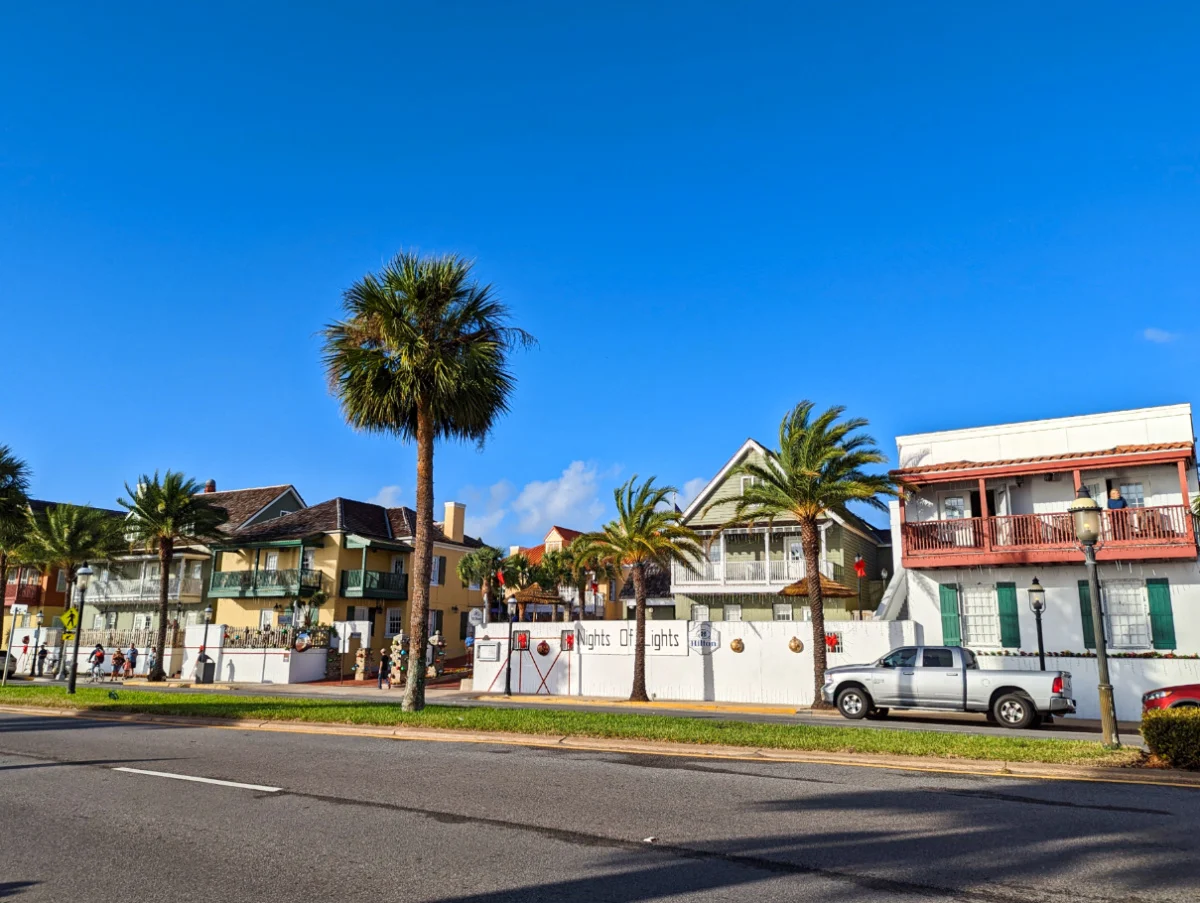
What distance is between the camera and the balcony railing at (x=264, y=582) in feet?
145

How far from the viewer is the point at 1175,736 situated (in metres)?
10.3

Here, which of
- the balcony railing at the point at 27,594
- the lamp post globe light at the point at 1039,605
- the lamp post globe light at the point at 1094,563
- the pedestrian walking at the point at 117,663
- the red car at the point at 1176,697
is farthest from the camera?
the balcony railing at the point at 27,594

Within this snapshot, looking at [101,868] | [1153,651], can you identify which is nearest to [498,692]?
[1153,651]

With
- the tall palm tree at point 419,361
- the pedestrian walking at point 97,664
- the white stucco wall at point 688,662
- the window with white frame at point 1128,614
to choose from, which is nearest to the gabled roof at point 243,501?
the pedestrian walking at point 97,664

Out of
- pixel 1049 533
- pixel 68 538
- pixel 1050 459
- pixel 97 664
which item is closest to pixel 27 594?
pixel 68 538

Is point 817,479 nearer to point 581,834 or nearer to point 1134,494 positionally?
point 1134,494

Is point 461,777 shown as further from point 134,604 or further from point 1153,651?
point 134,604

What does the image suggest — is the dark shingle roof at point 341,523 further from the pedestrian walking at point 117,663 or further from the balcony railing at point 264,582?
the pedestrian walking at point 117,663

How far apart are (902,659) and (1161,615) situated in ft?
31.3

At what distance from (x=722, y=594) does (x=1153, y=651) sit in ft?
56.2

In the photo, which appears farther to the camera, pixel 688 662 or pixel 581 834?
pixel 688 662

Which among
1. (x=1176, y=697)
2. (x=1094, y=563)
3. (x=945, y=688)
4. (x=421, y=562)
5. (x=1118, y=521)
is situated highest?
(x=1118, y=521)

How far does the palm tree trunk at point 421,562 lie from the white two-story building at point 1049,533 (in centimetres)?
1663

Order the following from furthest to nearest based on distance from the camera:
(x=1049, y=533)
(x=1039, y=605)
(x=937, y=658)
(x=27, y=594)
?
(x=27, y=594), (x=1049, y=533), (x=1039, y=605), (x=937, y=658)
